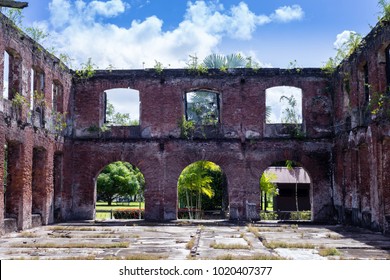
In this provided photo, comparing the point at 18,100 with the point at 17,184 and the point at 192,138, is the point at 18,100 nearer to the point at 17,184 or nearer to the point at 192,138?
the point at 17,184

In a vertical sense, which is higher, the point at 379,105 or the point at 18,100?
the point at 18,100

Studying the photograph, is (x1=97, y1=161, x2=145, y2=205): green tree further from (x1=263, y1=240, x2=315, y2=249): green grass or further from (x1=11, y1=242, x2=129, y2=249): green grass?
(x1=263, y1=240, x2=315, y2=249): green grass

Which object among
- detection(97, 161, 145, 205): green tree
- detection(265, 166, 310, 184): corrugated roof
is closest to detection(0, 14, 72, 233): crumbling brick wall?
detection(265, 166, 310, 184): corrugated roof

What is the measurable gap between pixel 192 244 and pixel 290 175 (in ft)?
56.1

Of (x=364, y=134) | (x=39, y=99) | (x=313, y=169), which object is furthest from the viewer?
(x=313, y=169)

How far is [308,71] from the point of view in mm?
19344

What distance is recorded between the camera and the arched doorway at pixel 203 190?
76.4ft

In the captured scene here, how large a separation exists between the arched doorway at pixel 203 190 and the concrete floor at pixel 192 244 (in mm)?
7276

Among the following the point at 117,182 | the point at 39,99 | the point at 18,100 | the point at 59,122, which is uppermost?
the point at 39,99

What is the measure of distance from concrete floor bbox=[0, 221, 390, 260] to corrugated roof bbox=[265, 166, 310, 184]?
424 inches

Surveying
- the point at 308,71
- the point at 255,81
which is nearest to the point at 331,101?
the point at 308,71

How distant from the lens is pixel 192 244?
11305mm

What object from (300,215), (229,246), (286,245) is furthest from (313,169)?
(229,246)

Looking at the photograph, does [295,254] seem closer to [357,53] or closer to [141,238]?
[141,238]
